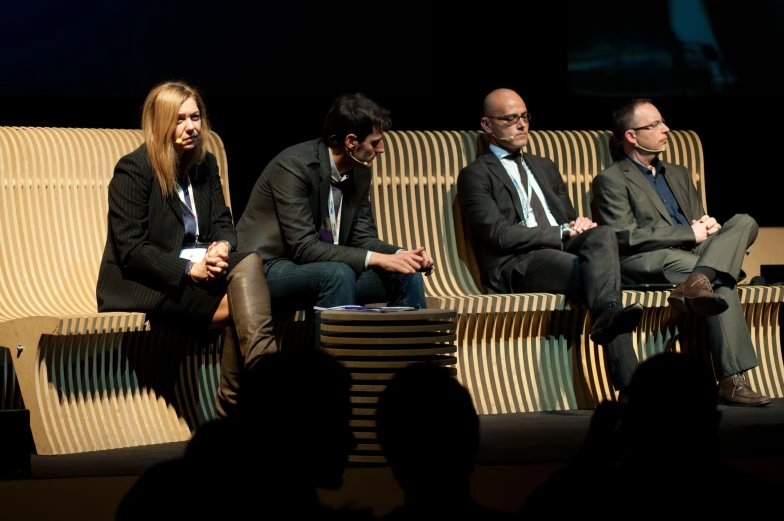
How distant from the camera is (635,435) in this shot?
88.7 inches

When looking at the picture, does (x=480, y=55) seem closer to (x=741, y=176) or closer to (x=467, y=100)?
(x=467, y=100)

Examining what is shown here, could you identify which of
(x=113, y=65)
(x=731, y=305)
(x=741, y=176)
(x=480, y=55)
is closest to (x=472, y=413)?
(x=731, y=305)

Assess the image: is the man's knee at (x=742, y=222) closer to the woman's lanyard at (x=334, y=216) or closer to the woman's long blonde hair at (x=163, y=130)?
the woman's lanyard at (x=334, y=216)

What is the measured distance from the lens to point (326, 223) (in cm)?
555

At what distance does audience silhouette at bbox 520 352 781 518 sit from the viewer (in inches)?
84.9

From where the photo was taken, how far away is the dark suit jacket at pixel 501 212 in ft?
19.6

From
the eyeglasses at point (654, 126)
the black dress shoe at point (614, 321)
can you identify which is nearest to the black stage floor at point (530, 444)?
the black dress shoe at point (614, 321)

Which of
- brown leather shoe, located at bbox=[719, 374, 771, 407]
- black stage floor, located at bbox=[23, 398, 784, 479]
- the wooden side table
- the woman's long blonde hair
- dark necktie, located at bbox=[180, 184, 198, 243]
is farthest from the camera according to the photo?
brown leather shoe, located at bbox=[719, 374, 771, 407]

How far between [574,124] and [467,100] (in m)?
0.65

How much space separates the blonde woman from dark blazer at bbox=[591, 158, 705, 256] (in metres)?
1.89

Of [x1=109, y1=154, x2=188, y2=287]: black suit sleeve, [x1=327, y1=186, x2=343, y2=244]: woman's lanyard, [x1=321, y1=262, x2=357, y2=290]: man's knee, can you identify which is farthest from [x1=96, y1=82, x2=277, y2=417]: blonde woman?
[x1=327, y1=186, x2=343, y2=244]: woman's lanyard

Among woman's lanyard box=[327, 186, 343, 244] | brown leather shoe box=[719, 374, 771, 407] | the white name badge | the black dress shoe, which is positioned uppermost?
woman's lanyard box=[327, 186, 343, 244]

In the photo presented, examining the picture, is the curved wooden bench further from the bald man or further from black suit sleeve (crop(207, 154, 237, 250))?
black suit sleeve (crop(207, 154, 237, 250))

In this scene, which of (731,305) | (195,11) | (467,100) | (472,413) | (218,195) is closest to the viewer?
(472,413)
